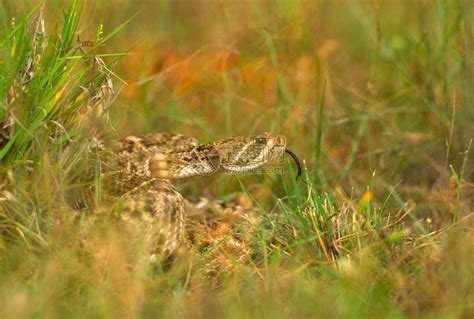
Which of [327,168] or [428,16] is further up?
[428,16]

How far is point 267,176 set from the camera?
22.7 feet

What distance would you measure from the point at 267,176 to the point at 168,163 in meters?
0.86

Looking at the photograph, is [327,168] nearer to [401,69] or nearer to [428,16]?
[401,69]

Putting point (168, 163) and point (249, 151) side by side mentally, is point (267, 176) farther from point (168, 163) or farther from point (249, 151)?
point (168, 163)

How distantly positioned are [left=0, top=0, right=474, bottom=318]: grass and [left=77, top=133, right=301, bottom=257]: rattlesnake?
0.82 ft

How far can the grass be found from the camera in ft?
15.1

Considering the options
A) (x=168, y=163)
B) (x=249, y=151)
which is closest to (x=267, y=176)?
(x=249, y=151)

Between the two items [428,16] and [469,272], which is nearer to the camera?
[469,272]

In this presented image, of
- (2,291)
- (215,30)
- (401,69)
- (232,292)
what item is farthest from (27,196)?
(215,30)

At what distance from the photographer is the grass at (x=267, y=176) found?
15.1 feet

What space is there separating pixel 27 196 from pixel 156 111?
8.67ft

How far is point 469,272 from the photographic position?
4699 mm

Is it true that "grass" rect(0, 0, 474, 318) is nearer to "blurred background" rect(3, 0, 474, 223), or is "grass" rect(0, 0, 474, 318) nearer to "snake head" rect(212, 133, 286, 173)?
"blurred background" rect(3, 0, 474, 223)

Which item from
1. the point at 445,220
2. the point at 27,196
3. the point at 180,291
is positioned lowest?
the point at 445,220
